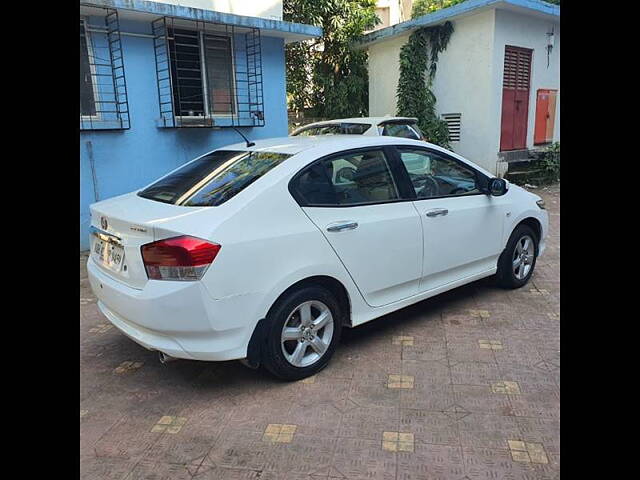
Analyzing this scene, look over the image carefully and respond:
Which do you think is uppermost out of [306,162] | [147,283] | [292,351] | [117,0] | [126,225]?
[117,0]

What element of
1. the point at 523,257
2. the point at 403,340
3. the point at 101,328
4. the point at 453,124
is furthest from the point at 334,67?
the point at 403,340

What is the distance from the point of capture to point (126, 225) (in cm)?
280

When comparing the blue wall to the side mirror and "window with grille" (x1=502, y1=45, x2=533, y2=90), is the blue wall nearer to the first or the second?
the side mirror

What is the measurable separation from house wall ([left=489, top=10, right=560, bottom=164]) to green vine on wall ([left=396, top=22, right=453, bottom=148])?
4.11 ft

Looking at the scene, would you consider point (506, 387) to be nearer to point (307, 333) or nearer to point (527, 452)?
point (527, 452)

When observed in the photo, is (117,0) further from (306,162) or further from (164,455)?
(164,455)

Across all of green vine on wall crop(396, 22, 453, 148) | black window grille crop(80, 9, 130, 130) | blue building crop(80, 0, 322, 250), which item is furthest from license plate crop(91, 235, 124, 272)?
green vine on wall crop(396, 22, 453, 148)

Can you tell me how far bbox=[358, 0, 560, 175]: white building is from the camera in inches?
390

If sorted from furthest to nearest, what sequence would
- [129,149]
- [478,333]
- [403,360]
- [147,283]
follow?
[129,149] → [478,333] → [403,360] → [147,283]

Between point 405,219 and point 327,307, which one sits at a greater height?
point 405,219

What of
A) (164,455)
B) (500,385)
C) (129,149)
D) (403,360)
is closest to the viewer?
(164,455)

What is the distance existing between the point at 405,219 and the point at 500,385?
126 centimetres

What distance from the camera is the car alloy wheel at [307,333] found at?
2.97 m
